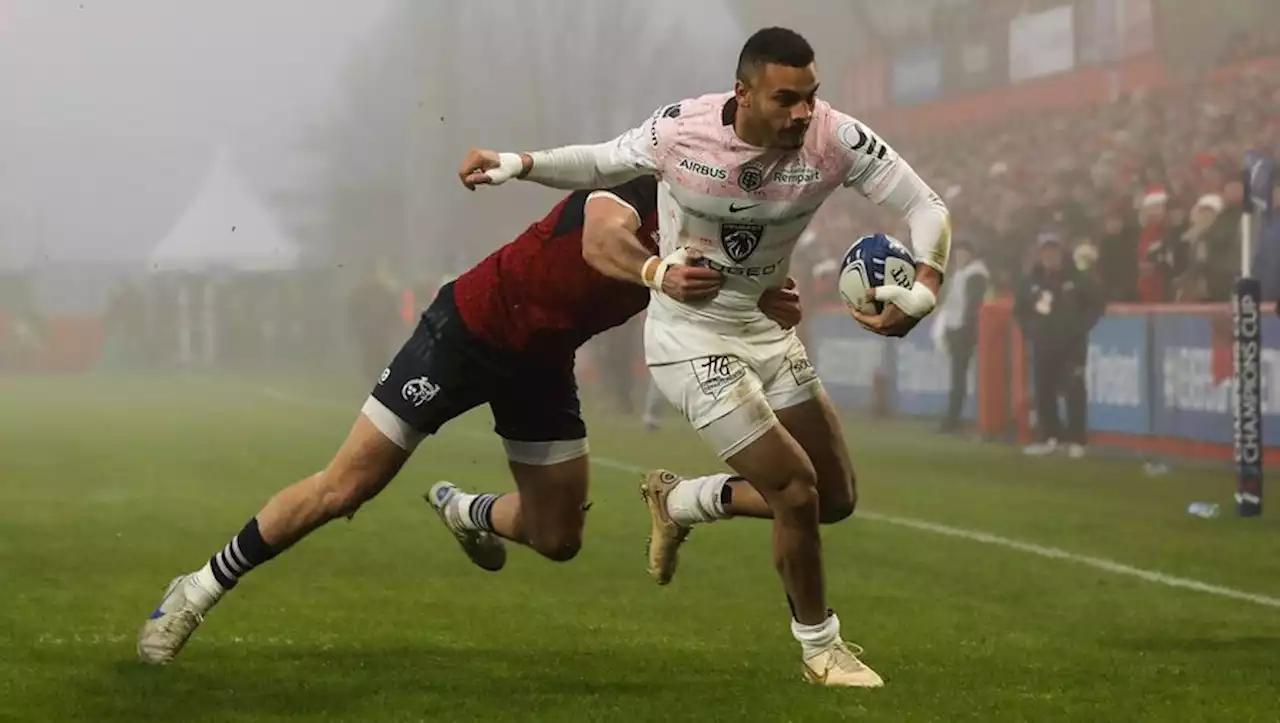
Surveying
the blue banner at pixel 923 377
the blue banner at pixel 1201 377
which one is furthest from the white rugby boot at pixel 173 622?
the blue banner at pixel 923 377

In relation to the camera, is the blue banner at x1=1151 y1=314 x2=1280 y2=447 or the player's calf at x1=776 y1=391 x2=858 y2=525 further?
the blue banner at x1=1151 y1=314 x2=1280 y2=447

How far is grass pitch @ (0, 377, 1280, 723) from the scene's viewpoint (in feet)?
18.7

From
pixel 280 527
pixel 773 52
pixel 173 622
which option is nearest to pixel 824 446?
pixel 773 52

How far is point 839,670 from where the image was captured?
5.89 metres

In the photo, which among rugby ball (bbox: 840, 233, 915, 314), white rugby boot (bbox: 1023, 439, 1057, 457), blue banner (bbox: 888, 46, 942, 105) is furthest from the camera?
blue banner (bbox: 888, 46, 942, 105)

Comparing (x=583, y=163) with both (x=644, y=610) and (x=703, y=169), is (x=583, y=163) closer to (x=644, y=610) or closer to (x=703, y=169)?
→ (x=703, y=169)

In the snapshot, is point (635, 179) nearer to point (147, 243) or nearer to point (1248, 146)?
point (1248, 146)

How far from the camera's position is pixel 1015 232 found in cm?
1842

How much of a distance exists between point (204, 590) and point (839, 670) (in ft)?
6.73

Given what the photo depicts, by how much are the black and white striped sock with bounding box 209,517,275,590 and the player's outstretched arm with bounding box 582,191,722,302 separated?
55.1 inches

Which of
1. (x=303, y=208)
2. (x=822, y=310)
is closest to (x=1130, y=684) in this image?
(x=822, y=310)

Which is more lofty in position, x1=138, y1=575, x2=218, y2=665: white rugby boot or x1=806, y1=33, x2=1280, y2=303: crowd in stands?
x1=806, y1=33, x2=1280, y2=303: crowd in stands

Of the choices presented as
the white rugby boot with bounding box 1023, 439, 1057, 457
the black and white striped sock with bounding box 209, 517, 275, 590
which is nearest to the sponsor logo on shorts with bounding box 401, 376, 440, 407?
Answer: the black and white striped sock with bounding box 209, 517, 275, 590

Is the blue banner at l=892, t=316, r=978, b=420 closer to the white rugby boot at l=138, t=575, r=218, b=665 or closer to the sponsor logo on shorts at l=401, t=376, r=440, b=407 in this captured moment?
the sponsor logo on shorts at l=401, t=376, r=440, b=407
